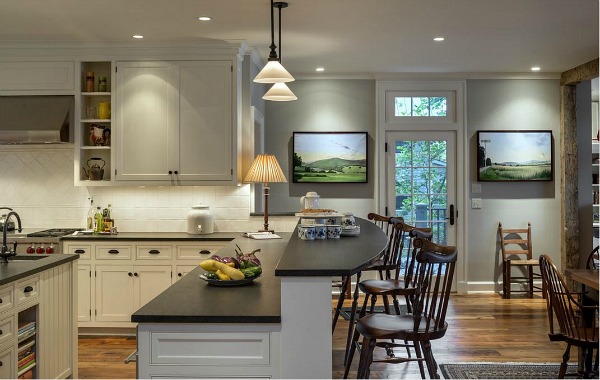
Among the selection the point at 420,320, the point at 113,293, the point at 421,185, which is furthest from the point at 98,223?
the point at 420,320

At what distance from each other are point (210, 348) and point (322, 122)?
5.35m

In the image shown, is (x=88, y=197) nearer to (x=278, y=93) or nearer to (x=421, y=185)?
(x=278, y=93)

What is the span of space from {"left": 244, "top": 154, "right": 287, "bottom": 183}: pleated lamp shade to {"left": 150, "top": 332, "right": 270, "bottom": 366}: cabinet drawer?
3.25m

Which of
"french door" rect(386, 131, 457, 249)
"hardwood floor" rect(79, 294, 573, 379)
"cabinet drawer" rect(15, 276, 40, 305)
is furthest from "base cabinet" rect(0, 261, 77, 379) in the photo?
"french door" rect(386, 131, 457, 249)

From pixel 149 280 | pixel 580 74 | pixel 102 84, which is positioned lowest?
pixel 149 280

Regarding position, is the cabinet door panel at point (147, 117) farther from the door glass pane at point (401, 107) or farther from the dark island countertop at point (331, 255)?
the door glass pane at point (401, 107)

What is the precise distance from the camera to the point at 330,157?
296 inches

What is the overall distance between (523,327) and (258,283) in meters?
3.67

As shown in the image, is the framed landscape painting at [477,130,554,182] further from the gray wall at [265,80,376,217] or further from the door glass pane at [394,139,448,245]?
the gray wall at [265,80,376,217]

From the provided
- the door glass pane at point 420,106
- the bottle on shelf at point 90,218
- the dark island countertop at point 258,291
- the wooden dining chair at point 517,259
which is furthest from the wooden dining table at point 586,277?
the bottle on shelf at point 90,218

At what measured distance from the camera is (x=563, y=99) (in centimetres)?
739

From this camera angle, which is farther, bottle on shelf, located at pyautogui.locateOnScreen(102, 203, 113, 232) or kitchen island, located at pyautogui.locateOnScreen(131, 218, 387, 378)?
bottle on shelf, located at pyautogui.locateOnScreen(102, 203, 113, 232)

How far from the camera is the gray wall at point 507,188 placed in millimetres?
7523

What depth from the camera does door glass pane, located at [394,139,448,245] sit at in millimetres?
7578
